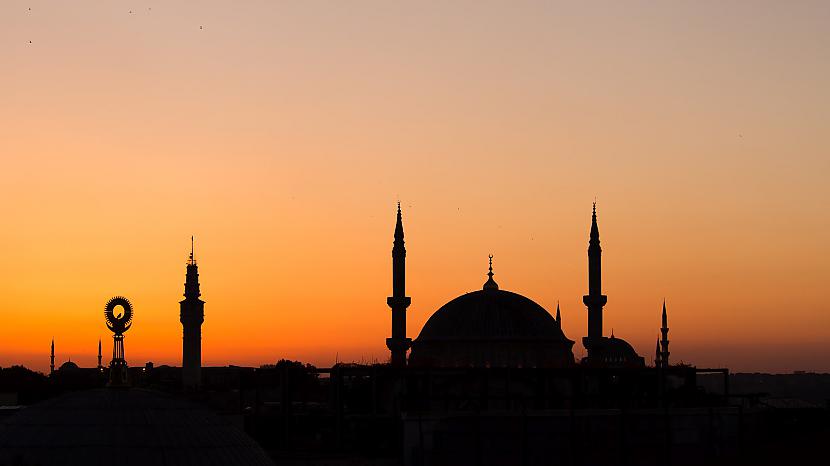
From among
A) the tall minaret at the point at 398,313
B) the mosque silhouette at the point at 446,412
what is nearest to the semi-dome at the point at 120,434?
the mosque silhouette at the point at 446,412

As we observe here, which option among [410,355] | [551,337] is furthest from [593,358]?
[410,355]

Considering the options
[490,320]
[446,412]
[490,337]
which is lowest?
[446,412]

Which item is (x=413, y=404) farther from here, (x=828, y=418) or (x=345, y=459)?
(x=828, y=418)

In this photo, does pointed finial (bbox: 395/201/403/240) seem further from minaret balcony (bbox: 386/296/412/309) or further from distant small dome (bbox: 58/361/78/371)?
distant small dome (bbox: 58/361/78/371)

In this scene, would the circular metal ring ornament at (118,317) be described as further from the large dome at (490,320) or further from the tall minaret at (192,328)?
the tall minaret at (192,328)

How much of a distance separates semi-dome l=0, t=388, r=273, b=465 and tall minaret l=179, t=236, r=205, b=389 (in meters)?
82.3

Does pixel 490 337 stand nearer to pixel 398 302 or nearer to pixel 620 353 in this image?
pixel 398 302

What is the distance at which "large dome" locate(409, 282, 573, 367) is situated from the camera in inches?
3297

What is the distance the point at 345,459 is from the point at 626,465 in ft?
50.5

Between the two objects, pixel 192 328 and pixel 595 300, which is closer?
pixel 595 300

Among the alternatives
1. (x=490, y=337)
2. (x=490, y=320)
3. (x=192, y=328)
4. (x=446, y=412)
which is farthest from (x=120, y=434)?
(x=192, y=328)

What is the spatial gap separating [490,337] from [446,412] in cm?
1741

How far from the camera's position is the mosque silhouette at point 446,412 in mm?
32094

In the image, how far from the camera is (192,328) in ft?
427
